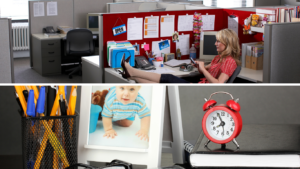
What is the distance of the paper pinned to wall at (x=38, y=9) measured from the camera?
17.4 feet

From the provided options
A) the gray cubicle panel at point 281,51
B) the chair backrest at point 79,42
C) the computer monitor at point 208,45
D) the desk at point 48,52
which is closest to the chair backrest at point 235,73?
the gray cubicle panel at point 281,51

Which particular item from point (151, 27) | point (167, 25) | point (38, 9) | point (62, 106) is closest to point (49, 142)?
point (62, 106)

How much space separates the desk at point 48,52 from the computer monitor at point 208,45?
8.37ft

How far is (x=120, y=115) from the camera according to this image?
2.84 ft

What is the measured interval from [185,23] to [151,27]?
0.39 meters

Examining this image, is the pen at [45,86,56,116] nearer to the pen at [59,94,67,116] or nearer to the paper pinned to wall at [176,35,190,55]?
the pen at [59,94,67,116]

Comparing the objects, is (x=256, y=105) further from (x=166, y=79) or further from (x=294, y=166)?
(x=166, y=79)

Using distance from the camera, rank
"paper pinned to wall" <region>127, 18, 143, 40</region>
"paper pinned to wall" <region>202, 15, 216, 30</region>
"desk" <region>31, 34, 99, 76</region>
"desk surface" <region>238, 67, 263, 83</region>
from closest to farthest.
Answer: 1. "desk surface" <region>238, 67, 263, 83</region>
2. "paper pinned to wall" <region>127, 18, 143, 40</region>
3. "paper pinned to wall" <region>202, 15, 216, 30</region>
4. "desk" <region>31, 34, 99, 76</region>

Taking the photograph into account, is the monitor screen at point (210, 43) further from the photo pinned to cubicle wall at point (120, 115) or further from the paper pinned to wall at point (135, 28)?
the photo pinned to cubicle wall at point (120, 115)

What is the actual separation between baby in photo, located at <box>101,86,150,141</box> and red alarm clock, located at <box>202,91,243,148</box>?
16 cm

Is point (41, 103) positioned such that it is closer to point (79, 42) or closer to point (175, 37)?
point (175, 37)

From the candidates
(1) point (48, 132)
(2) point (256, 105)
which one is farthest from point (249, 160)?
(2) point (256, 105)

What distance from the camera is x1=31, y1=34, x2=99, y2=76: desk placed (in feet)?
16.6

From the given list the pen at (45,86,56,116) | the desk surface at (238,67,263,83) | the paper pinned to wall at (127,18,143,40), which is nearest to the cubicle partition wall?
the paper pinned to wall at (127,18,143,40)
